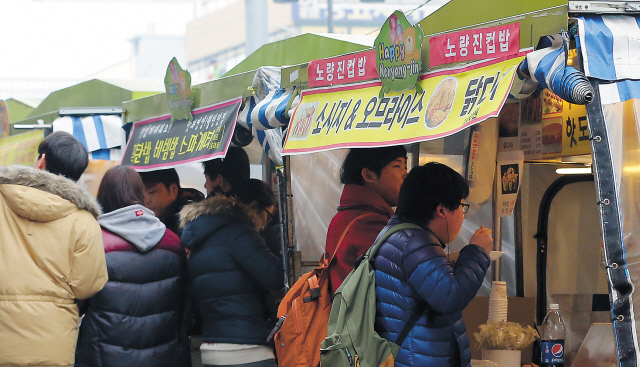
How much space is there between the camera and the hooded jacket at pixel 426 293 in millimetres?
3059

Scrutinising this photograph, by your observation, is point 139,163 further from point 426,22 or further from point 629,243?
point 629,243

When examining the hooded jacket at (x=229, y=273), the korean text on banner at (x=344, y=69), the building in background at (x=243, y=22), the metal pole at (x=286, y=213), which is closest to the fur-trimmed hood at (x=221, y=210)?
the hooded jacket at (x=229, y=273)

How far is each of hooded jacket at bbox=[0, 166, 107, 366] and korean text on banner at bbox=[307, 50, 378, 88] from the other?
58.6 inches

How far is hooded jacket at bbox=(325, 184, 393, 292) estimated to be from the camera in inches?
151

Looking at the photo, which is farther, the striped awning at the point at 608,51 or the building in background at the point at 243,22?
the building in background at the point at 243,22

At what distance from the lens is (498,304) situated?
4.17m

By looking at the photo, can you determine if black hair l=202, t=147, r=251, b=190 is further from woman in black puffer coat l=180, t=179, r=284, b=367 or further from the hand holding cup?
the hand holding cup

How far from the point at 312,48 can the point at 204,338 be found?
2318mm

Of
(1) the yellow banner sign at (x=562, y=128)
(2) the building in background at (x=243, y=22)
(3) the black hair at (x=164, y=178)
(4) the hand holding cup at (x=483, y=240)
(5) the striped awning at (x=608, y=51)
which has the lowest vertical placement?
(4) the hand holding cup at (x=483, y=240)

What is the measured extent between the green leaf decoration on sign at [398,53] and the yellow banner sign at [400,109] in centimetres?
6

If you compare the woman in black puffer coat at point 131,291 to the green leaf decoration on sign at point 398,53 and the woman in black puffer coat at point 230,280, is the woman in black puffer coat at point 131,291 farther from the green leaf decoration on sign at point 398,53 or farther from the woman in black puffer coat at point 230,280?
the green leaf decoration on sign at point 398,53

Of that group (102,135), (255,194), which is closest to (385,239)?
(255,194)

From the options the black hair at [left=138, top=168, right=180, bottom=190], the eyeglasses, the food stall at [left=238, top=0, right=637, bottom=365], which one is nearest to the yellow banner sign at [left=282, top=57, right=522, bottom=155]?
the food stall at [left=238, top=0, right=637, bottom=365]

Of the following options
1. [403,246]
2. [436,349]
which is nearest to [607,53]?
[403,246]
